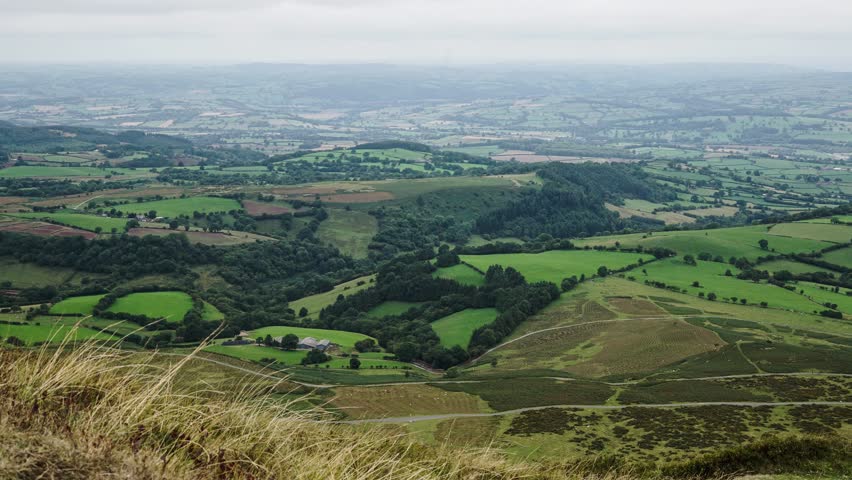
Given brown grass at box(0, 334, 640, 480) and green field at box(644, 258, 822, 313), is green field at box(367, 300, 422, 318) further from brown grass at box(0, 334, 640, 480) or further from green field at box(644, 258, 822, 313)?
brown grass at box(0, 334, 640, 480)

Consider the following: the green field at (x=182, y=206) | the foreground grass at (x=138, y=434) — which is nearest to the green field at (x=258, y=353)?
the foreground grass at (x=138, y=434)

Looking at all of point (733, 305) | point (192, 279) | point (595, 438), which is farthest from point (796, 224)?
point (192, 279)

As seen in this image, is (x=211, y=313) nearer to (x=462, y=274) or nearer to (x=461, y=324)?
(x=461, y=324)

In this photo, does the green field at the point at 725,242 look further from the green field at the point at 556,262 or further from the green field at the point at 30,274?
the green field at the point at 30,274

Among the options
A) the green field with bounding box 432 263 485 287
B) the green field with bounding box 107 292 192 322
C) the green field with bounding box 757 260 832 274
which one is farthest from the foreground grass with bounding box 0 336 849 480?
the green field with bounding box 757 260 832 274

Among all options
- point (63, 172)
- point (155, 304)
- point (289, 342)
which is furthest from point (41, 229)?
point (63, 172)
